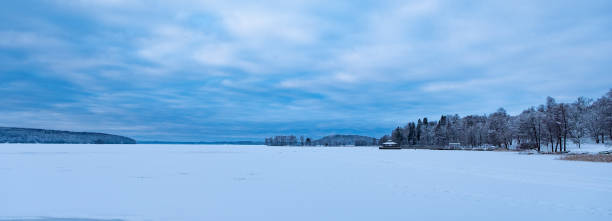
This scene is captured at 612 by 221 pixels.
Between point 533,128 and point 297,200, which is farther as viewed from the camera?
point 533,128

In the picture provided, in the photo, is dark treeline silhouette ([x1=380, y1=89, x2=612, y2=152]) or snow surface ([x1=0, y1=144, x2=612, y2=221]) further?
dark treeline silhouette ([x1=380, y1=89, x2=612, y2=152])

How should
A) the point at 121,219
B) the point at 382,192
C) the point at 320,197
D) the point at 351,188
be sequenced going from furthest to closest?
the point at 351,188
the point at 382,192
the point at 320,197
the point at 121,219

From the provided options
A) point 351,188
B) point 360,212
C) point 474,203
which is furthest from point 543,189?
point 360,212

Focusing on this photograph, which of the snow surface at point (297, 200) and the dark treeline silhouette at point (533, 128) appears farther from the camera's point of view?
the dark treeline silhouette at point (533, 128)

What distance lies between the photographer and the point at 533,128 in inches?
2665

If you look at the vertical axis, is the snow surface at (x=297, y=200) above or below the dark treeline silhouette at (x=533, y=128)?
below

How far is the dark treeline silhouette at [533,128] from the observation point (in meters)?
65.6

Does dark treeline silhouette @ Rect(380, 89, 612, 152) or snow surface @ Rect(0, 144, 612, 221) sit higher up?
dark treeline silhouette @ Rect(380, 89, 612, 152)

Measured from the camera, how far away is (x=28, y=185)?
14953 mm

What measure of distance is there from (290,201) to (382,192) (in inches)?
147

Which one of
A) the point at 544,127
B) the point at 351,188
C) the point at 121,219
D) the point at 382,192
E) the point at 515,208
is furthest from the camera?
the point at 544,127

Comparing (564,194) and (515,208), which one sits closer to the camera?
(515,208)

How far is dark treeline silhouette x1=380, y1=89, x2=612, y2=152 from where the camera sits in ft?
215

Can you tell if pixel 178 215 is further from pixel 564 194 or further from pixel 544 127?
pixel 544 127
